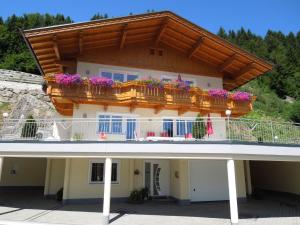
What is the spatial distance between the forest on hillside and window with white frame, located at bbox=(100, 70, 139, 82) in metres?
27.0

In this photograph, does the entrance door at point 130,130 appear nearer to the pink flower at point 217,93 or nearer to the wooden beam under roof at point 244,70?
the pink flower at point 217,93

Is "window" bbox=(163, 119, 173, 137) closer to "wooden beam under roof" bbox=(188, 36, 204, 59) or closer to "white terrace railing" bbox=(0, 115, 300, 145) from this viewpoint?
"white terrace railing" bbox=(0, 115, 300, 145)

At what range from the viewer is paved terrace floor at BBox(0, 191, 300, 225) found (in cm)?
1213

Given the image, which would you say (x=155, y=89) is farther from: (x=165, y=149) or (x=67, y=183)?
(x=67, y=183)

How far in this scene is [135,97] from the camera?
15883mm

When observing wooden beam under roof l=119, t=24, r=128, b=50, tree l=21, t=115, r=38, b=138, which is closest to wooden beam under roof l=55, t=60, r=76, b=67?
wooden beam under roof l=119, t=24, r=128, b=50

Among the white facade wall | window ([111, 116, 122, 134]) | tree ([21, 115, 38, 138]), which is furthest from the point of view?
window ([111, 116, 122, 134])

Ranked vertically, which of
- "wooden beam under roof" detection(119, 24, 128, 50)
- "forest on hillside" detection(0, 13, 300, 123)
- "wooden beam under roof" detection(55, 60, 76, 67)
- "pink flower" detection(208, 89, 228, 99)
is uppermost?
"forest on hillside" detection(0, 13, 300, 123)

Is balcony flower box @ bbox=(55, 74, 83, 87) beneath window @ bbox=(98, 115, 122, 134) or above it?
above

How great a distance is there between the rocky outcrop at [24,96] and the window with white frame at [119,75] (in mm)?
16169

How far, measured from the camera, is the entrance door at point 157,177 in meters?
17.5

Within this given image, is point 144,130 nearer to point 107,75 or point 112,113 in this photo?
point 112,113

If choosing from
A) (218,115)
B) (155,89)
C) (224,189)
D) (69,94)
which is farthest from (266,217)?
(69,94)

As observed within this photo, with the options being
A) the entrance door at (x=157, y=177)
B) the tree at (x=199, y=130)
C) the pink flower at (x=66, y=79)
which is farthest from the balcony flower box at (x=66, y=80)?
the tree at (x=199, y=130)
